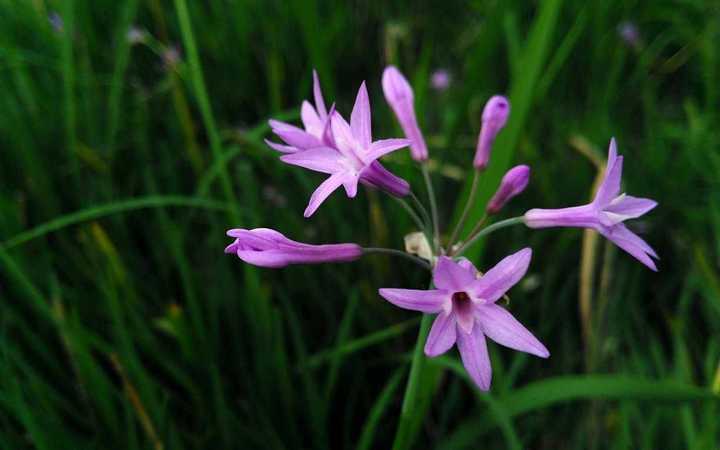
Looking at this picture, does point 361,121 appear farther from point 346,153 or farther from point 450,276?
point 450,276

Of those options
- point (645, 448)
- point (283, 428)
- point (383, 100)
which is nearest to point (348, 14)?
point (383, 100)

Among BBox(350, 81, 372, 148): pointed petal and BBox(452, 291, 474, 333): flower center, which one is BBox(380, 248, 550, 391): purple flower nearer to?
BBox(452, 291, 474, 333): flower center

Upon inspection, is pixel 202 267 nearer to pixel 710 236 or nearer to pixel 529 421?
pixel 529 421

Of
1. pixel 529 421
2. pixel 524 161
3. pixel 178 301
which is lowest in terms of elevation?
pixel 529 421

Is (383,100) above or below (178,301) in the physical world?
above

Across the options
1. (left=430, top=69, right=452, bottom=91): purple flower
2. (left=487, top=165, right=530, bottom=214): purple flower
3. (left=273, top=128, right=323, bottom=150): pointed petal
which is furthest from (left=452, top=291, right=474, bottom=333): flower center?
(left=430, top=69, right=452, bottom=91): purple flower

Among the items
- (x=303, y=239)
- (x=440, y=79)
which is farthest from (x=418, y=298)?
(x=440, y=79)
